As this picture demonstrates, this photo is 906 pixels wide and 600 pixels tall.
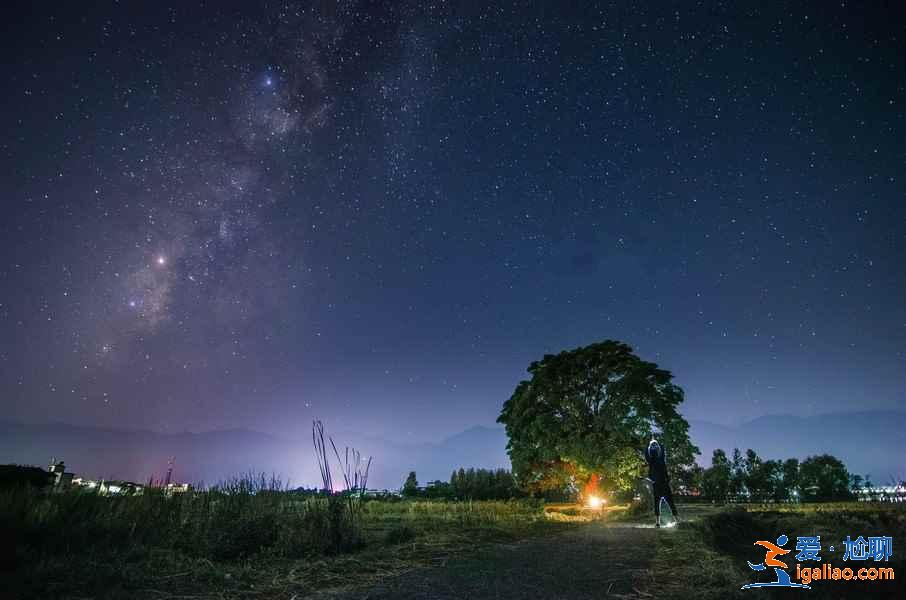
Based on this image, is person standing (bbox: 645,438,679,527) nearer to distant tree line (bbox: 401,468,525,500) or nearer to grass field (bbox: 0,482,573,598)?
grass field (bbox: 0,482,573,598)

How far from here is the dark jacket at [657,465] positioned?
15359 millimetres

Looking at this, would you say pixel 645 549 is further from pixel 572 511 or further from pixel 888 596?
pixel 572 511

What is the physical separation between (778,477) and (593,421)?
54.0 meters

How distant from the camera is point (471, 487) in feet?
158

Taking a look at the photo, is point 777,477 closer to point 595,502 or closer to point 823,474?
point 823,474

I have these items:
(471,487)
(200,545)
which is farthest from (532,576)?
(471,487)

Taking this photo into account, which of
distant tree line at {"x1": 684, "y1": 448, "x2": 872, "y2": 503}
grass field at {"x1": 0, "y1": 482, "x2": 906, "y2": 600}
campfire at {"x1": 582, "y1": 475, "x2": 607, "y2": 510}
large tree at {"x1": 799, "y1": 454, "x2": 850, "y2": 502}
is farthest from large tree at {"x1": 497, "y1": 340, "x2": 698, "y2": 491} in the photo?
large tree at {"x1": 799, "y1": 454, "x2": 850, "y2": 502}

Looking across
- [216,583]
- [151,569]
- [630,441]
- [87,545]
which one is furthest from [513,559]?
[630,441]

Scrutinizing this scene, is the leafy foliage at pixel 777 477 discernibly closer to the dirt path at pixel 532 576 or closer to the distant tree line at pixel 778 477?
the distant tree line at pixel 778 477

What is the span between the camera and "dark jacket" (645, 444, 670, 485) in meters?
15.4

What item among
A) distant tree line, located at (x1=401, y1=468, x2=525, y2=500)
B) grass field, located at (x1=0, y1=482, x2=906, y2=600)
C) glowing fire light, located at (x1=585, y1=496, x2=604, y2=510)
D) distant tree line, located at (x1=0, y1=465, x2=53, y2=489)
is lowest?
distant tree line, located at (x1=401, y1=468, x2=525, y2=500)

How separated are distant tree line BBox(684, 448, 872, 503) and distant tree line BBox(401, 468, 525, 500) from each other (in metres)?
23.9

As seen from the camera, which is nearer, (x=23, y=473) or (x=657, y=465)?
(x=23, y=473)

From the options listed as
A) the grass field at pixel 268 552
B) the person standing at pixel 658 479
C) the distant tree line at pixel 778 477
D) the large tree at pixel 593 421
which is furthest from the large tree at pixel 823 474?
the grass field at pixel 268 552
